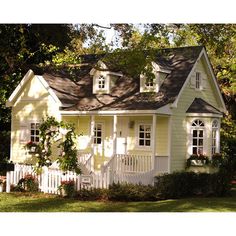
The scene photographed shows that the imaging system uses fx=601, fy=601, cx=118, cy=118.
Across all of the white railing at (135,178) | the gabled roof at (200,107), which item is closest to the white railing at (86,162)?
the white railing at (135,178)

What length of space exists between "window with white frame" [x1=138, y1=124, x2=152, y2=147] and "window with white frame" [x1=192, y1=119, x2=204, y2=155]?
1.33 meters

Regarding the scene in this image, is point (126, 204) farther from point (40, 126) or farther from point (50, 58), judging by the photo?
point (50, 58)

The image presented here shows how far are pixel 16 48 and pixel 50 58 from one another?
3.22 ft

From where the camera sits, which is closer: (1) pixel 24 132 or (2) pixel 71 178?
(2) pixel 71 178

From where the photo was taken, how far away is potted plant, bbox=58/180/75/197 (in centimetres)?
1524

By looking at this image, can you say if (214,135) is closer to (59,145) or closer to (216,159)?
(216,159)

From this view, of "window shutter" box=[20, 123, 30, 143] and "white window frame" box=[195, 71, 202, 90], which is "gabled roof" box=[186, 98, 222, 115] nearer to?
"white window frame" box=[195, 71, 202, 90]

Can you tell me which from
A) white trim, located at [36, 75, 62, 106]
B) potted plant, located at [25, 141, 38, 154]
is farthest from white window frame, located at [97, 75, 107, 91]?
potted plant, located at [25, 141, 38, 154]

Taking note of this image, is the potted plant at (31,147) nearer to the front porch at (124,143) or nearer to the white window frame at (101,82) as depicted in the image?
the front porch at (124,143)

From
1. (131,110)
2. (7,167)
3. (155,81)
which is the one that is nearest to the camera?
(7,167)

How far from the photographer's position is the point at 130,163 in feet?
53.7

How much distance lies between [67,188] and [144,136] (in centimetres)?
311

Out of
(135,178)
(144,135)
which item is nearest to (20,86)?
(144,135)
